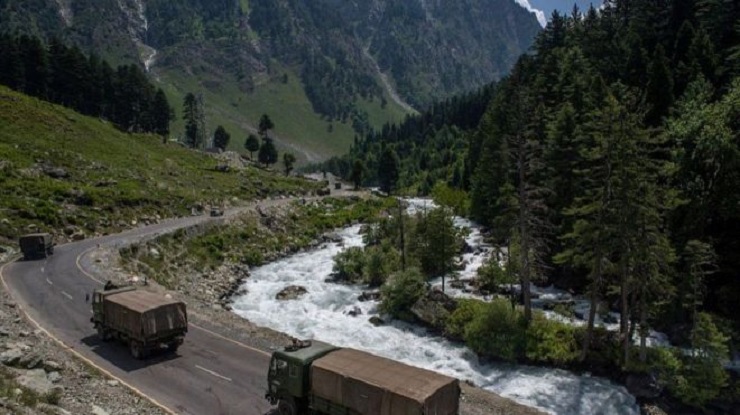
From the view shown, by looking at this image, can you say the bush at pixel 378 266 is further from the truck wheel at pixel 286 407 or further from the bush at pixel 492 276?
the truck wheel at pixel 286 407

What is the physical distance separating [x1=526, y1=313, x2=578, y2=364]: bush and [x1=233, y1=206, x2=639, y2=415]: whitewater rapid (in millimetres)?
996

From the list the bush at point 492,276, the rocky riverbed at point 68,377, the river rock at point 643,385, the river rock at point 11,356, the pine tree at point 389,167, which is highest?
the pine tree at point 389,167

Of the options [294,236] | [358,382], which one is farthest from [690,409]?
[294,236]

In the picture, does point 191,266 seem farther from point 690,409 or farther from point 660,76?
point 660,76

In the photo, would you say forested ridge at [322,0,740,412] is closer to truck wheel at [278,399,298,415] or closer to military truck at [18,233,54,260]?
truck wheel at [278,399,298,415]

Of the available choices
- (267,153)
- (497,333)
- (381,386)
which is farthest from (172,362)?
(267,153)

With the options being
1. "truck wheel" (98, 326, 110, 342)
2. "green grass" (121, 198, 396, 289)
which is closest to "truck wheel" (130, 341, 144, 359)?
"truck wheel" (98, 326, 110, 342)

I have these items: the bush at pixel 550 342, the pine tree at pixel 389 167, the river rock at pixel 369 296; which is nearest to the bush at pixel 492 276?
the bush at pixel 550 342

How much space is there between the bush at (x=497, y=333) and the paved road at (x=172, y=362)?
16.0 m

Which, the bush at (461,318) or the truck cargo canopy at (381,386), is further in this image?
the bush at (461,318)

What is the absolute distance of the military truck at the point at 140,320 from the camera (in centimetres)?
2678

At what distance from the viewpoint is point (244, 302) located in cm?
4941

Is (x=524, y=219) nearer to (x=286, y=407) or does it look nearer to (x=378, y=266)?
(x=378, y=266)

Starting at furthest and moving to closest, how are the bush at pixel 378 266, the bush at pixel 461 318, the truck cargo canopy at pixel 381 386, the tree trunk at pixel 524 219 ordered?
1. the bush at pixel 378 266
2. the bush at pixel 461 318
3. the tree trunk at pixel 524 219
4. the truck cargo canopy at pixel 381 386
